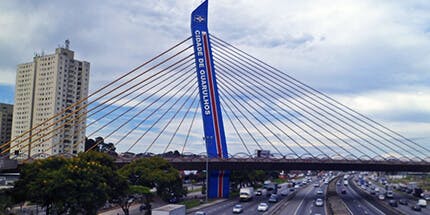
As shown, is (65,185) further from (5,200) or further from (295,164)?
(295,164)

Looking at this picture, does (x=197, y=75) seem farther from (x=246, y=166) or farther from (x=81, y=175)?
(x=81, y=175)

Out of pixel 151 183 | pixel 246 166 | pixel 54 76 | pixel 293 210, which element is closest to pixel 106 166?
pixel 151 183

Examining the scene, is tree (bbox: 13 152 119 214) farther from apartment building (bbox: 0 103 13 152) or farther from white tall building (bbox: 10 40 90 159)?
apartment building (bbox: 0 103 13 152)

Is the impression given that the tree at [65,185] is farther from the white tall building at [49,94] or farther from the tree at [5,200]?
the white tall building at [49,94]

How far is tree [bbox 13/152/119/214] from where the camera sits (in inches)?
1608

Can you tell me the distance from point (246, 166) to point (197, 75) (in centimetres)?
2077

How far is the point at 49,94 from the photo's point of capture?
124 m

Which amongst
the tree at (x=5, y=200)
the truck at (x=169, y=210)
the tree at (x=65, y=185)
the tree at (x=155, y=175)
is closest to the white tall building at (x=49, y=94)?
the tree at (x=155, y=175)

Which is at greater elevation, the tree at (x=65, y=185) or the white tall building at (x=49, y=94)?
the white tall building at (x=49, y=94)

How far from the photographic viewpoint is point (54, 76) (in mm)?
123062

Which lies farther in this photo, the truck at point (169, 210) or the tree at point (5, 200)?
the truck at point (169, 210)

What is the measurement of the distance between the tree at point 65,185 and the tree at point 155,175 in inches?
537

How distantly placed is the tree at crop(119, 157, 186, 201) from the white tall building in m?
65.5

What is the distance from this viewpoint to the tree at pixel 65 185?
40844 mm
